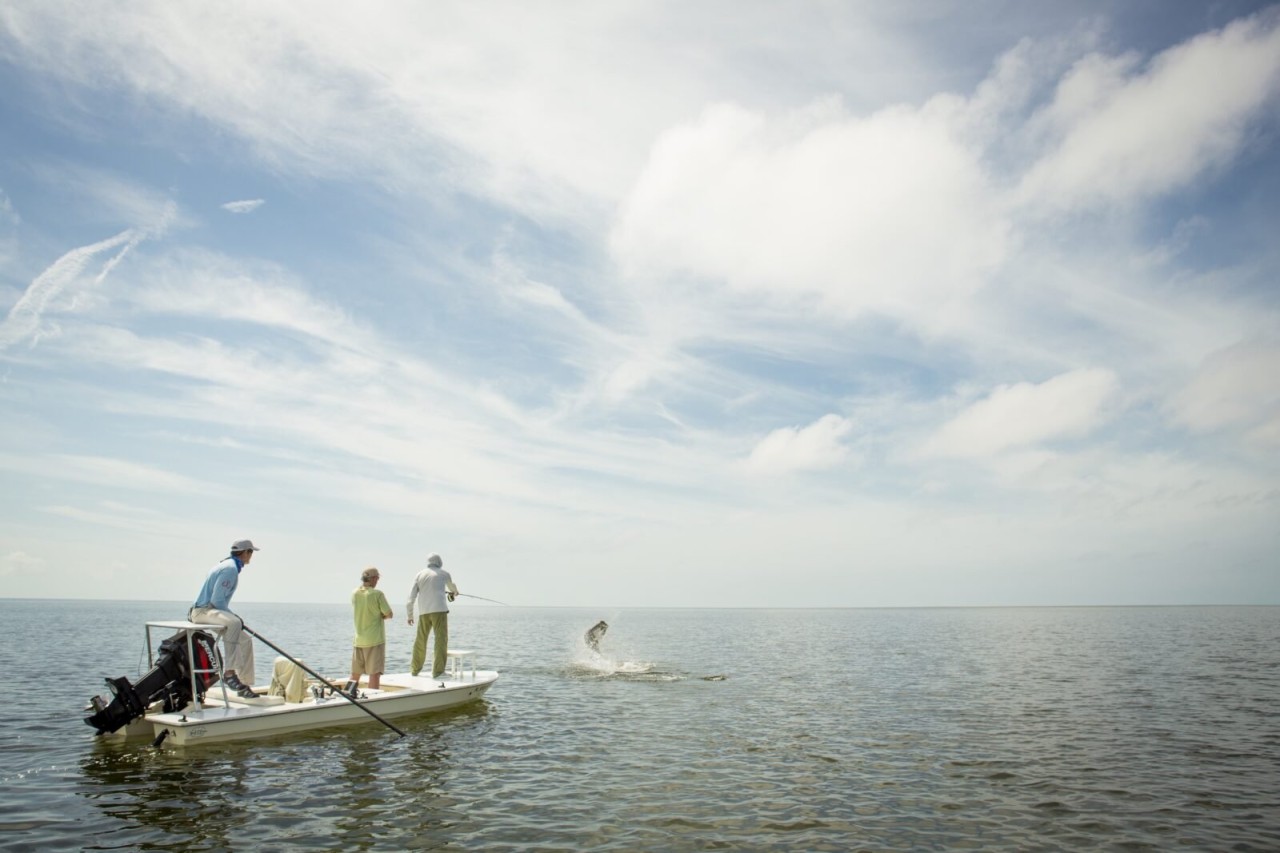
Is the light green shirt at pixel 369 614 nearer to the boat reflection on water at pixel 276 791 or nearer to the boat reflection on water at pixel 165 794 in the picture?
the boat reflection on water at pixel 276 791

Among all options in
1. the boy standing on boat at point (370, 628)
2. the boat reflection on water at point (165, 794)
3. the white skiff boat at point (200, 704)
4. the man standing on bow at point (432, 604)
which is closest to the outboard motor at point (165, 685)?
the white skiff boat at point (200, 704)

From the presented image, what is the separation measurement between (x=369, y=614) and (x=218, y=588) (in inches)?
157

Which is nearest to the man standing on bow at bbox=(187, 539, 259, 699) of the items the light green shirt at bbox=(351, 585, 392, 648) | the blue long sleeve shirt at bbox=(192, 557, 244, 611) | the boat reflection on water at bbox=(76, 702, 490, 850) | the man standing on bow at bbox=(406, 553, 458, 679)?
the blue long sleeve shirt at bbox=(192, 557, 244, 611)

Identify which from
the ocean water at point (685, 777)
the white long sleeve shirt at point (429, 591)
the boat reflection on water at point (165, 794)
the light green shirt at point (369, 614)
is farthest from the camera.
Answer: the white long sleeve shirt at point (429, 591)

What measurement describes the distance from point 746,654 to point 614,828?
124ft

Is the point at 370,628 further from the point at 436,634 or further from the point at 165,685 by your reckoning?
the point at 165,685

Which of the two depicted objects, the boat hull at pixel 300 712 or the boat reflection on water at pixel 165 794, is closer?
the boat reflection on water at pixel 165 794

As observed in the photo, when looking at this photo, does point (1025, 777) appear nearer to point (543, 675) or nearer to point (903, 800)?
point (903, 800)

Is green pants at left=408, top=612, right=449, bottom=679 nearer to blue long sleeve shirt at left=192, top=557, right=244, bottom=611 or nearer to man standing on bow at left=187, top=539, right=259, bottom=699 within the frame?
man standing on bow at left=187, top=539, right=259, bottom=699

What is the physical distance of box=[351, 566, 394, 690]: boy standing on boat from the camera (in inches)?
679

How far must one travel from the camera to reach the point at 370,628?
1741cm

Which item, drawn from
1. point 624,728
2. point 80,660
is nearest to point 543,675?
point 624,728

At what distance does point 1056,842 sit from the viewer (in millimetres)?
10070

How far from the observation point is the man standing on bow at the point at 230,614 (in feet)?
45.4
